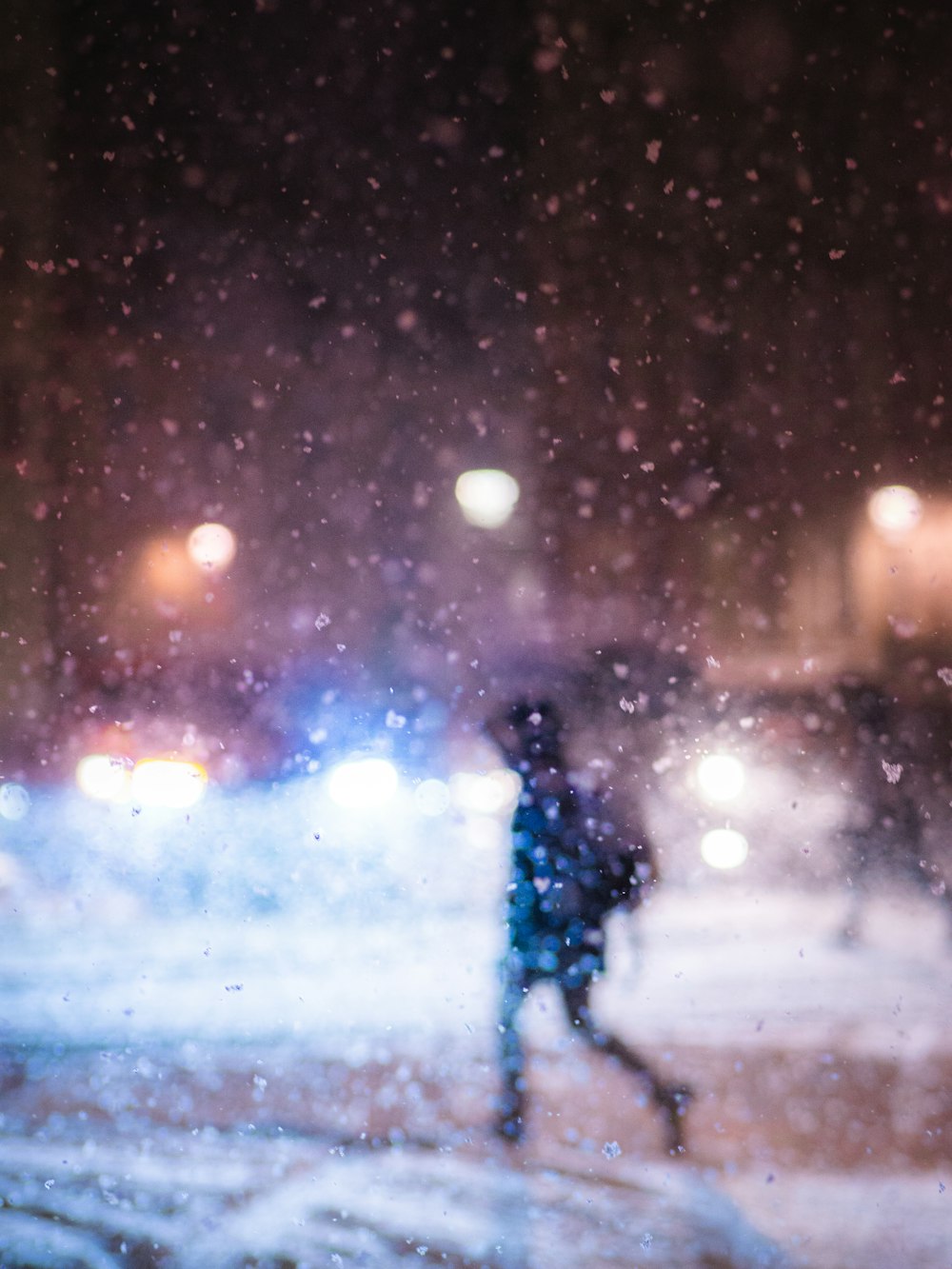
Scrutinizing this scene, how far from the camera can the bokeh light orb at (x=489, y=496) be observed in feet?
14.3

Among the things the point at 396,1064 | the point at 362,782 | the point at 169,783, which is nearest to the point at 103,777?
the point at 169,783

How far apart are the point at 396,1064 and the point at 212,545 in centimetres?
200

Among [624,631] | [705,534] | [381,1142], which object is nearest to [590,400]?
[624,631]

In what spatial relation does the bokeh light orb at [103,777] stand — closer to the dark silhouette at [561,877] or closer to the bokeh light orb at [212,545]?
the bokeh light orb at [212,545]

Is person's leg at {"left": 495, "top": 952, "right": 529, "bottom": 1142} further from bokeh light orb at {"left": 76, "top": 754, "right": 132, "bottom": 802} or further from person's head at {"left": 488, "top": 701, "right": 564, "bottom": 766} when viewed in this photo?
bokeh light orb at {"left": 76, "top": 754, "right": 132, "bottom": 802}

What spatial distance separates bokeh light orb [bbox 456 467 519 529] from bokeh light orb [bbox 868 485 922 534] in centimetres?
164

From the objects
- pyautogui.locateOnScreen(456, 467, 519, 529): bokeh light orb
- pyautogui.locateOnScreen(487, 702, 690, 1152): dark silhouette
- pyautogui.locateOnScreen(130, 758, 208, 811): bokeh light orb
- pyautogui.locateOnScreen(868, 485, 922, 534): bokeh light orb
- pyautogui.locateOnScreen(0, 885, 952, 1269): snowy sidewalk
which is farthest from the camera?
pyautogui.locateOnScreen(456, 467, 519, 529): bokeh light orb

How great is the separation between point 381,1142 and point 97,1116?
1.89 ft

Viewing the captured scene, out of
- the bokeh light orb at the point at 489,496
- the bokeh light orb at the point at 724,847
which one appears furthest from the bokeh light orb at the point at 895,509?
the bokeh light orb at the point at 489,496

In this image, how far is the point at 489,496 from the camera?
4480mm

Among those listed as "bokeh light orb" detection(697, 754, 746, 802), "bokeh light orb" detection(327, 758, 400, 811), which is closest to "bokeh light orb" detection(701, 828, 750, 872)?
"bokeh light orb" detection(697, 754, 746, 802)

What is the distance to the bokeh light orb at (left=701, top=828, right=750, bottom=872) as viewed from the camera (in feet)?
11.1

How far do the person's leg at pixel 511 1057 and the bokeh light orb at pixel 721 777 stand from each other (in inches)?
56.8

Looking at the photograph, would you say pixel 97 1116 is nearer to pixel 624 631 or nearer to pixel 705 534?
pixel 624 631
